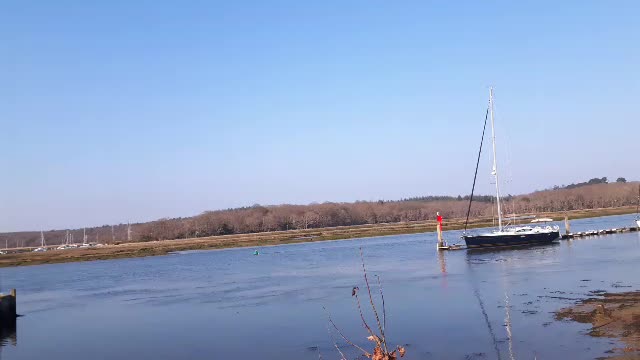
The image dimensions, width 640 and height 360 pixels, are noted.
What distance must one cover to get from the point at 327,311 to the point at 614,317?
34.8ft

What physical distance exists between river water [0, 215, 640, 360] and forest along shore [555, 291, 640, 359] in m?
0.52

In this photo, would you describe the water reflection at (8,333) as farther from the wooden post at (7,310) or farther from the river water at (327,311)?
the river water at (327,311)

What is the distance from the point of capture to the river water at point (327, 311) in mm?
19000

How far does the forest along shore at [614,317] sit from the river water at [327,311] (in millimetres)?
521

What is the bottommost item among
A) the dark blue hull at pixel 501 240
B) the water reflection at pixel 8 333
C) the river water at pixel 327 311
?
the water reflection at pixel 8 333

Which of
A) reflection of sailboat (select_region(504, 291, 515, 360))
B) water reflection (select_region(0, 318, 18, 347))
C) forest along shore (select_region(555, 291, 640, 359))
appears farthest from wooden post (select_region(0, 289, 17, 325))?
forest along shore (select_region(555, 291, 640, 359))

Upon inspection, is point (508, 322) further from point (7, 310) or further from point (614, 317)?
point (7, 310)

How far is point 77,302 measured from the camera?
Answer: 3666 centimetres

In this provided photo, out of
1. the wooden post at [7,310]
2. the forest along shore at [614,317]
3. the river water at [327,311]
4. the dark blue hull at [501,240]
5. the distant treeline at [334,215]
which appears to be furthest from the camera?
the distant treeline at [334,215]

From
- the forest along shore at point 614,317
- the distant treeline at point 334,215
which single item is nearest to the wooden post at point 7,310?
the forest along shore at point 614,317

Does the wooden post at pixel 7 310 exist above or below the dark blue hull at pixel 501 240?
below

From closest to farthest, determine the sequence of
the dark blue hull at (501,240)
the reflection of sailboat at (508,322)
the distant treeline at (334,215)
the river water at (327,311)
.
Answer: the reflection of sailboat at (508,322), the river water at (327,311), the dark blue hull at (501,240), the distant treeline at (334,215)

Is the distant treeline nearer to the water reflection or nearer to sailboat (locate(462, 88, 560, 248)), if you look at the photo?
sailboat (locate(462, 88, 560, 248))

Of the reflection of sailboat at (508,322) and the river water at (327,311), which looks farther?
the river water at (327,311)
